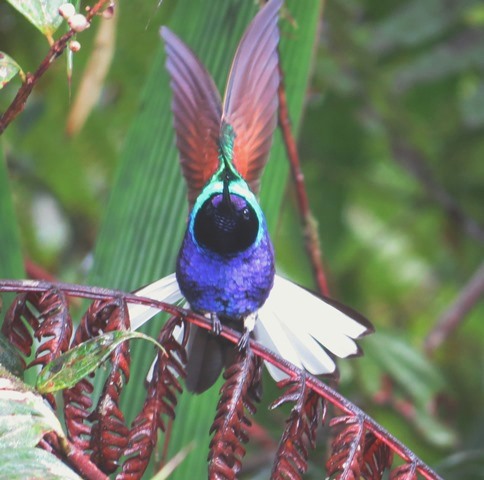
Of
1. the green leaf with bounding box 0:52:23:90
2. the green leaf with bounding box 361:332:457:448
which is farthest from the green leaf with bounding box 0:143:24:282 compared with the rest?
the green leaf with bounding box 361:332:457:448

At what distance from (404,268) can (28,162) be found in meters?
1.38

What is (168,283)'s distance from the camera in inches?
Result: 51.2

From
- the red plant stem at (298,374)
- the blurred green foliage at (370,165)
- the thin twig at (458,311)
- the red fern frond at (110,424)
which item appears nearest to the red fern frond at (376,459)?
the red plant stem at (298,374)

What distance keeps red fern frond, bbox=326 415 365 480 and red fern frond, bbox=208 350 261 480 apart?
8cm

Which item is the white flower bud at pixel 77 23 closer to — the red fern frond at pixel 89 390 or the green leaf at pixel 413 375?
the red fern frond at pixel 89 390

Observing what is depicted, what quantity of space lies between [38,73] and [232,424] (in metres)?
0.35

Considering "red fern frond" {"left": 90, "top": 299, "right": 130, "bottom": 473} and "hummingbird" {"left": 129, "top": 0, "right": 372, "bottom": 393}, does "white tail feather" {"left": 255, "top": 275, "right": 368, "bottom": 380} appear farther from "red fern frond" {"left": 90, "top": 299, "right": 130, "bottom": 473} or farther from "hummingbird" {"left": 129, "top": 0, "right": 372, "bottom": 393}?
"red fern frond" {"left": 90, "top": 299, "right": 130, "bottom": 473}

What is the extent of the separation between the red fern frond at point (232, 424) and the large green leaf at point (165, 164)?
0.51m

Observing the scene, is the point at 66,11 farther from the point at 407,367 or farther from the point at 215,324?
the point at 407,367

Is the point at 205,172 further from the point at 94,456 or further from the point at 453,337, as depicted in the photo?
the point at 453,337

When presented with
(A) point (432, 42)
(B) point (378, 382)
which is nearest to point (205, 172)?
(B) point (378, 382)

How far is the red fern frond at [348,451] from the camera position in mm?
767

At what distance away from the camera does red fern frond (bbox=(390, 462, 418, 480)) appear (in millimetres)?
785

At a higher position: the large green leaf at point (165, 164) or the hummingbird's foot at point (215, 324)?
the large green leaf at point (165, 164)
